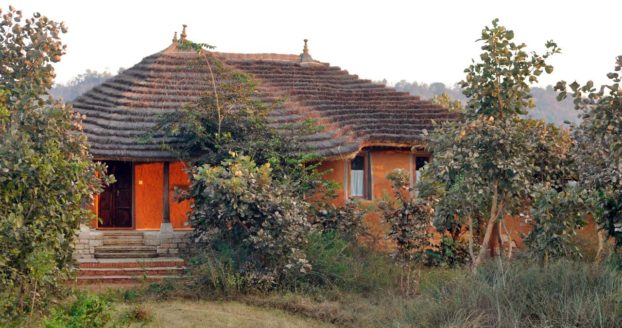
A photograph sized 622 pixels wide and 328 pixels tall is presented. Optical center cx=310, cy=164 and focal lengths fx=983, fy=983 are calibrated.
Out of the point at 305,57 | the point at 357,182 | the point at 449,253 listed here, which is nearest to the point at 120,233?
the point at 357,182

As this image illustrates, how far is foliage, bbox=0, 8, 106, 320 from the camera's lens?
1180 centimetres

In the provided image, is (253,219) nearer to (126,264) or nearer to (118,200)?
(126,264)

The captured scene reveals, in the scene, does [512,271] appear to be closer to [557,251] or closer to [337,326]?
[557,251]

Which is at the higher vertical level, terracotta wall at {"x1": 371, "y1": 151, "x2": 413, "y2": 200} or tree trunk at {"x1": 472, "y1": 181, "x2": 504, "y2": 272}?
terracotta wall at {"x1": 371, "y1": 151, "x2": 413, "y2": 200}

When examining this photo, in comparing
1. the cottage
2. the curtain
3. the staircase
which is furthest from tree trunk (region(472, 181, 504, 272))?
the curtain

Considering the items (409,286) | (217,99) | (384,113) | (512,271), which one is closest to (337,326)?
(409,286)

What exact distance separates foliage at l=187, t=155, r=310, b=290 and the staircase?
1.19m

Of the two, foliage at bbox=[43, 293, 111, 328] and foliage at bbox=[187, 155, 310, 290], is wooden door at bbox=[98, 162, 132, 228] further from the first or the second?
foliage at bbox=[43, 293, 111, 328]

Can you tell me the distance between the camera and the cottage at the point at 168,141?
20078 mm

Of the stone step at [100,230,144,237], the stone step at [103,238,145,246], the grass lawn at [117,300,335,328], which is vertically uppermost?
the stone step at [100,230,144,237]

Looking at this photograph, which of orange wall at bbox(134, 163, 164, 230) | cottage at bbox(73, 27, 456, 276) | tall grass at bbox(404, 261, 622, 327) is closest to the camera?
tall grass at bbox(404, 261, 622, 327)

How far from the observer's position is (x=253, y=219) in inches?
672

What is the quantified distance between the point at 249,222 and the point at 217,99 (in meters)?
3.76

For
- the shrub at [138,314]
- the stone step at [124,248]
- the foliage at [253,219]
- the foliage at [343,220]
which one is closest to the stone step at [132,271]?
the foliage at [253,219]
